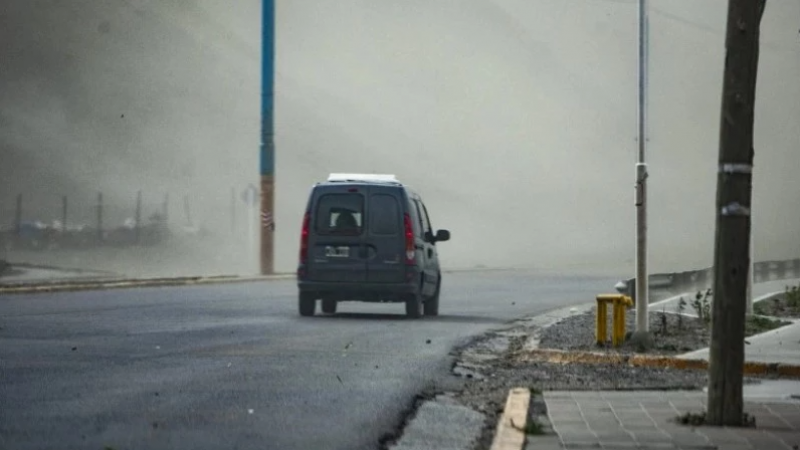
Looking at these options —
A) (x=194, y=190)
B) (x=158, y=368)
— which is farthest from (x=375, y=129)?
(x=158, y=368)

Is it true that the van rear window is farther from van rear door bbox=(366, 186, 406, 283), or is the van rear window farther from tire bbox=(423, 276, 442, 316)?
tire bbox=(423, 276, 442, 316)

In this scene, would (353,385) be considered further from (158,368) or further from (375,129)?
(375,129)

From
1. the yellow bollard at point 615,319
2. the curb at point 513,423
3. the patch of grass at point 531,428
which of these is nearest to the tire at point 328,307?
the yellow bollard at point 615,319

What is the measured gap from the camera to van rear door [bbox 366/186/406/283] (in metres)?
23.7

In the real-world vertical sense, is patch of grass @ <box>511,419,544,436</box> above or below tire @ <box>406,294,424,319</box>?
below

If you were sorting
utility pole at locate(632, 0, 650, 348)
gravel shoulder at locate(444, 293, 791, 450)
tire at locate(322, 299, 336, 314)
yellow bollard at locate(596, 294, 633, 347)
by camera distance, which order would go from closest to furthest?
gravel shoulder at locate(444, 293, 791, 450)
yellow bollard at locate(596, 294, 633, 347)
utility pole at locate(632, 0, 650, 348)
tire at locate(322, 299, 336, 314)

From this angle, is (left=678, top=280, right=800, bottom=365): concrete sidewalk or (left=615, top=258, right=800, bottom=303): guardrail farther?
(left=615, top=258, right=800, bottom=303): guardrail

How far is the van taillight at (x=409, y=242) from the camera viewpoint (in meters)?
23.8

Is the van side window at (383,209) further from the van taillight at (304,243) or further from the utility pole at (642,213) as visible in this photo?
the utility pole at (642,213)

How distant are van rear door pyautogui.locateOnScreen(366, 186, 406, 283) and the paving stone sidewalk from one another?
1121 centimetres

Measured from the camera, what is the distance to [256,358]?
15.4m

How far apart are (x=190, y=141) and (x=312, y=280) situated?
8102 cm

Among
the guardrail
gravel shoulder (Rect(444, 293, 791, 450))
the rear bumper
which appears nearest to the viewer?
gravel shoulder (Rect(444, 293, 791, 450))

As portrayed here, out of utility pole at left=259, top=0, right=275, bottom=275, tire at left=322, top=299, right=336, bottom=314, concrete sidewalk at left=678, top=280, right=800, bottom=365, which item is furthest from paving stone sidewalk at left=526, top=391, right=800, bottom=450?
utility pole at left=259, top=0, right=275, bottom=275
